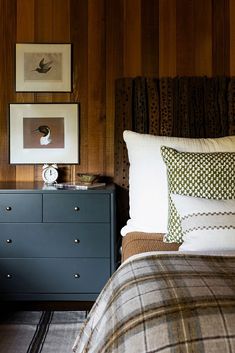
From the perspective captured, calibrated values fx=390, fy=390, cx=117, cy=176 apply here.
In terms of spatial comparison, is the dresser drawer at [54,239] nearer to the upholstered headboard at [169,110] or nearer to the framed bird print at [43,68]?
the upholstered headboard at [169,110]

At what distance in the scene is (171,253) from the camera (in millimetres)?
1454

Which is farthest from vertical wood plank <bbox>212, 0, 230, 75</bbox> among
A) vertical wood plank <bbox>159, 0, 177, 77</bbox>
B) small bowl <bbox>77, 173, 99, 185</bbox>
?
small bowl <bbox>77, 173, 99, 185</bbox>

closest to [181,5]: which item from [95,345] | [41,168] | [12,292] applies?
[41,168]

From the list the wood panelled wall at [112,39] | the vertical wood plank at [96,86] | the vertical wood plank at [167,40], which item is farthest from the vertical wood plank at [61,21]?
the vertical wood plank at [167,40]

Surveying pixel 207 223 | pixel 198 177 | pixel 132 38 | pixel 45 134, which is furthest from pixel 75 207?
pixel 132 38

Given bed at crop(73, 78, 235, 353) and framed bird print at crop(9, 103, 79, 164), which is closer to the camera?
bed at crop(73, 78, 235, 353)

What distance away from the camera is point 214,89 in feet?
8.89

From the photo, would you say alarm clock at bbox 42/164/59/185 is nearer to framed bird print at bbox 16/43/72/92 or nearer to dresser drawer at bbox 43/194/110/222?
dresser drawer at bbox 43/194/110/222

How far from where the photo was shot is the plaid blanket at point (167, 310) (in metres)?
0.92

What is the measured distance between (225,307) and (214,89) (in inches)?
79.0

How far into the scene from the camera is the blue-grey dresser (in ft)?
7.77

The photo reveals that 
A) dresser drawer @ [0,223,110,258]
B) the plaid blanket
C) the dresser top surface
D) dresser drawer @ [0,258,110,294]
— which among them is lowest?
dresser drawer @ [0,258,110,294]

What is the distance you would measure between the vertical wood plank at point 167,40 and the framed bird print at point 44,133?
69 cm

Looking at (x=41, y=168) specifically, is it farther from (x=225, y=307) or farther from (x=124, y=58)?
(x=225, y=307)
